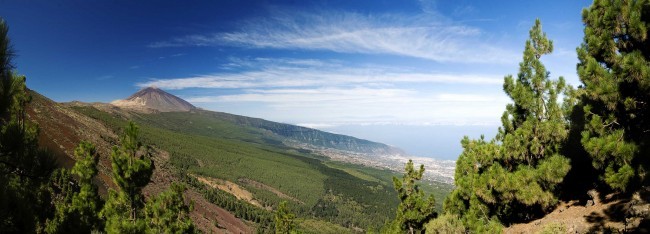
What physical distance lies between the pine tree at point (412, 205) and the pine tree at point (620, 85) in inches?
715

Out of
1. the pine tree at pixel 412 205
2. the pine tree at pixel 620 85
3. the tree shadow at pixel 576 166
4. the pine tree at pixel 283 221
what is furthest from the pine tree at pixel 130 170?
the pine tree at pixel 283 221

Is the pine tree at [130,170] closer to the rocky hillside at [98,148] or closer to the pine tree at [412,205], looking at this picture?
the pine tree at [412,205]

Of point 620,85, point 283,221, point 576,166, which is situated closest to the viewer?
point 620,85

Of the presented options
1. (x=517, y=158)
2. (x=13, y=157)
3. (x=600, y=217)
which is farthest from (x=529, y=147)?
(x=13, y=157)

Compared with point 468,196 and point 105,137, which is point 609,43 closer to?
point 468,196

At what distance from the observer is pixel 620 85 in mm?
10258

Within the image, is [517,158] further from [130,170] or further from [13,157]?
[130,170]

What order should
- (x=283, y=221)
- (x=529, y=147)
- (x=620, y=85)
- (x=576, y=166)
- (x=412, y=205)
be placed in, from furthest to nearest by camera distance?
(x=283, y=221)
(x=412, y=205)
(x=576, y=166)
(x=529, y=147)
(x=620, y=85)

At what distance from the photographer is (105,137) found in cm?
17075

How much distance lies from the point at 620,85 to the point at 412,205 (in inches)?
846

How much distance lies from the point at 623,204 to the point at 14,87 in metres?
21.3

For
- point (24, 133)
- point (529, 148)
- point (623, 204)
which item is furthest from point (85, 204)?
point (623, 204)

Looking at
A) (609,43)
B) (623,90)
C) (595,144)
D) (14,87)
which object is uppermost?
(609,43)

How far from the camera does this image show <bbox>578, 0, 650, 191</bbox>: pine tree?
9.78m
